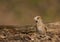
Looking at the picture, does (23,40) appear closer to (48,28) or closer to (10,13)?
(48,28)

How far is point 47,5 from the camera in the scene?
12.7 ft

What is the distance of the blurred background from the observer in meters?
3.78

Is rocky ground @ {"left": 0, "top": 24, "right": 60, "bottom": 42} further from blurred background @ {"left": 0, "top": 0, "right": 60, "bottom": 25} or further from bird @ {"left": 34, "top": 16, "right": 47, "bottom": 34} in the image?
blurred background @ {"left": 0, "top": 0, "right": 60, "bottom": 25}

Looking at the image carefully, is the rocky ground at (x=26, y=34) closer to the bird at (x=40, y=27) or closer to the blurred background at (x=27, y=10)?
the bird at (x=40, y=27)

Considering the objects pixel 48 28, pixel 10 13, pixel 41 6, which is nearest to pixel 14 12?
pixel 10 13

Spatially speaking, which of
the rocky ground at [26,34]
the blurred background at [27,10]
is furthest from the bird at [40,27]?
the blurred background at [27,10]

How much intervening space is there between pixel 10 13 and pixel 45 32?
0.80 m

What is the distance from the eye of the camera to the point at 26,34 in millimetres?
3176

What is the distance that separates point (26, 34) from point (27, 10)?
2.36ft

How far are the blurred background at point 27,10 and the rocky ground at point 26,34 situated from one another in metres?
0.45

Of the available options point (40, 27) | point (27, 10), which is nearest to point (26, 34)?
point (40, 27)

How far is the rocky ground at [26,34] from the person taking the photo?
10.1 ft

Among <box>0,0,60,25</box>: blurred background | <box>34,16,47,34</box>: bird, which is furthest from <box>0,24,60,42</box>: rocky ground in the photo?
<box>0,0,60,25</box>: blurred background

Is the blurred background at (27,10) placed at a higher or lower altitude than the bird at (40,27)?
higher
